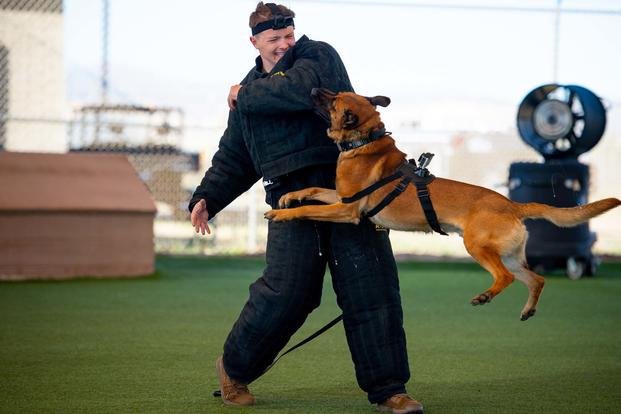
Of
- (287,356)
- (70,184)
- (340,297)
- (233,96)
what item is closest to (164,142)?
(70,184)

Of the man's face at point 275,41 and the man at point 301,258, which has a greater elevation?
the man's face at point 275,41

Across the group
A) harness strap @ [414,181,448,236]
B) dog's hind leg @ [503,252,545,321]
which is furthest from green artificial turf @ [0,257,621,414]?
harness strap @ [414,181,448,236]

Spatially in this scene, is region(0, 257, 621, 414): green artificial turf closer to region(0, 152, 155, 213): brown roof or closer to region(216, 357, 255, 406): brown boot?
region(216, 357, 255, 406): brown boot

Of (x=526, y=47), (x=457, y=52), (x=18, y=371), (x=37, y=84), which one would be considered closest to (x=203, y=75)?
(x=37, y=84)

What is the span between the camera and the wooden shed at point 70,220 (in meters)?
9.13

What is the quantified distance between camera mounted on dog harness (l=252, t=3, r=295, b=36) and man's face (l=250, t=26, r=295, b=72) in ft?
0.05

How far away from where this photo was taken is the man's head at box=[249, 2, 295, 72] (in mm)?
4250

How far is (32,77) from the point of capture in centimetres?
1188

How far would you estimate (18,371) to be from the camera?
16.3 ft

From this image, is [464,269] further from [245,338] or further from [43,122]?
[245,338]

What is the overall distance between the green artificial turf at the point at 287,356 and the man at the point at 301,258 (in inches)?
8.0

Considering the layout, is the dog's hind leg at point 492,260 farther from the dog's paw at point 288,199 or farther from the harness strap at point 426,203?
the dog's paw at point 288,199

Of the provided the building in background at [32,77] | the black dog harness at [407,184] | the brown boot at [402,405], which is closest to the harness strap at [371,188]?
the black dog harness at [407,184]

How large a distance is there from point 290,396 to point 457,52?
8.54m
